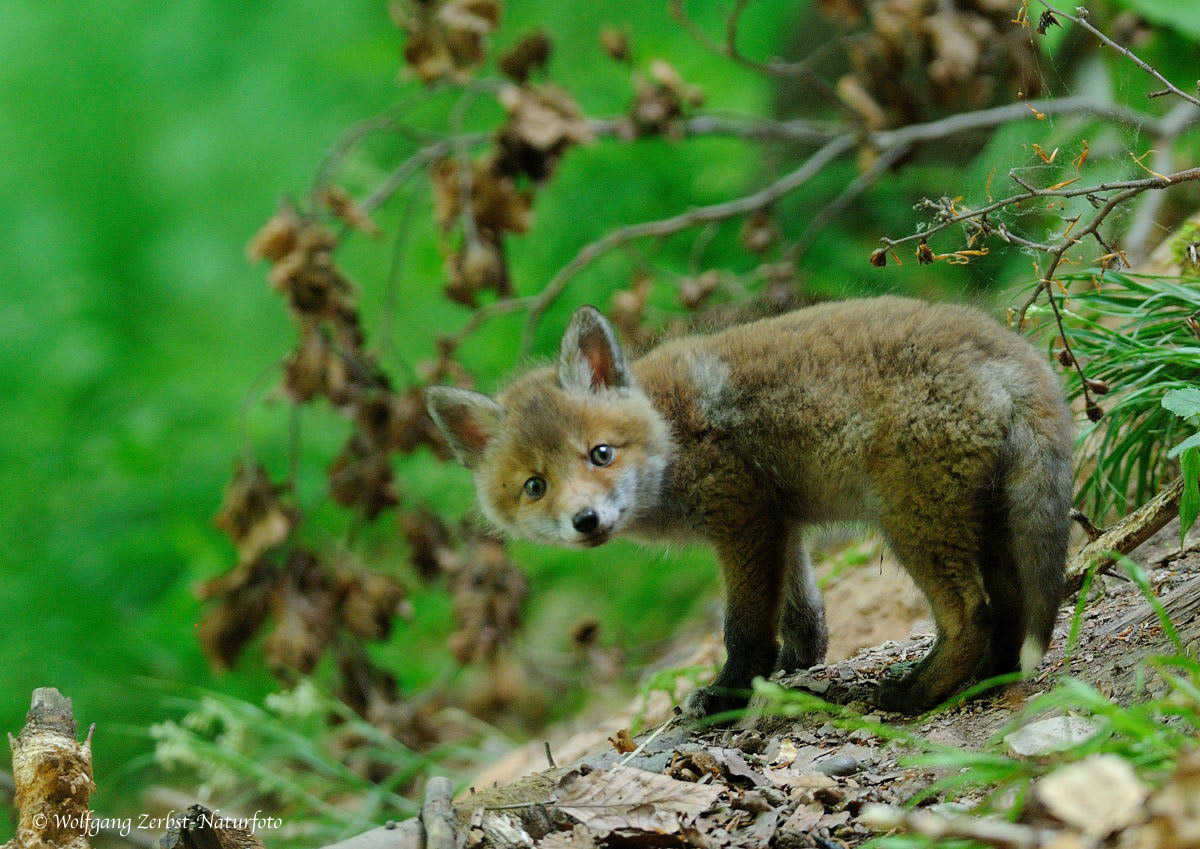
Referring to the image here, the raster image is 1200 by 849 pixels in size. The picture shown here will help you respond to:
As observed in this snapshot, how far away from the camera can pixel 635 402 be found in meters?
3.27

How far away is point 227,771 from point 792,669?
2.38 meters

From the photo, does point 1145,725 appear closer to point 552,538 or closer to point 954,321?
point 954,321

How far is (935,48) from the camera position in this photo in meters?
4.85

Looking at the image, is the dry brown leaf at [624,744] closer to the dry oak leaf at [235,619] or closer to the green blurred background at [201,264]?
the dry oak leaf at [235,619]

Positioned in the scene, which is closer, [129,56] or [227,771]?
[227,771]

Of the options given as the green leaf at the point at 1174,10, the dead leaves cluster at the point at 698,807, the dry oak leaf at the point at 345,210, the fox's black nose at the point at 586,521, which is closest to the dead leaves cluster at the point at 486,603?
the dry oak leaf at the point at 345,210

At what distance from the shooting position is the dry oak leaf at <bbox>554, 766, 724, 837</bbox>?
2.02 m

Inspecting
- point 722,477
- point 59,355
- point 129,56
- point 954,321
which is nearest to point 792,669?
point 722,477

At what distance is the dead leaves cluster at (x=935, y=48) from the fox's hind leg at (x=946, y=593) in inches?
101

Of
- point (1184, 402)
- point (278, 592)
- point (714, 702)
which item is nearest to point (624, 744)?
point (714, 702)

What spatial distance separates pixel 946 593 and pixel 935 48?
10.5 ft

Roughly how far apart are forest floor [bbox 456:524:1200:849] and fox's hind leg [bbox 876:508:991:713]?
9 centimetres

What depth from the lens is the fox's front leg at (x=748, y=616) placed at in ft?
9.62

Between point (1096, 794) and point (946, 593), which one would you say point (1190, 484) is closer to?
point (946, 593)
